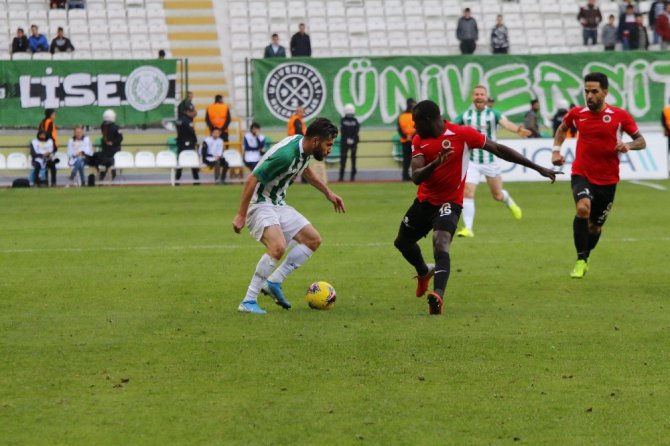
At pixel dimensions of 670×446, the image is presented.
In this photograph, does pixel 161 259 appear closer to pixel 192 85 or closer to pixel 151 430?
pixel 151 430

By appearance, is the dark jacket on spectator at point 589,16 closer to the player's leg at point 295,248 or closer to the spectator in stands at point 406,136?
the spectator in stands at point 406,136

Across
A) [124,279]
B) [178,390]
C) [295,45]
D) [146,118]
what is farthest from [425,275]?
[295,45]

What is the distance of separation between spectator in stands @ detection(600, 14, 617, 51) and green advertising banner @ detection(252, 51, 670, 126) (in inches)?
162

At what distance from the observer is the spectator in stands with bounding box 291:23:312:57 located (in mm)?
36344

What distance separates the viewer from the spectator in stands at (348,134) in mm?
32594

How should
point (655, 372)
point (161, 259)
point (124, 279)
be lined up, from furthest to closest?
1. point (161, 259)
2. point (124, 279)
3. point (655, 372)

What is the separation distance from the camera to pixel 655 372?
28.0 feet

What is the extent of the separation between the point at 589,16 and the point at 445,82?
756 centimetres

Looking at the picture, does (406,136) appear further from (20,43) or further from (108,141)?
(20,43)

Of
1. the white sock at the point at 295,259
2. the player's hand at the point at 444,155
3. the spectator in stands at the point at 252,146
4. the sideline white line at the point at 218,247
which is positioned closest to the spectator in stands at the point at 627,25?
the spectator in stands at the point at 252,146

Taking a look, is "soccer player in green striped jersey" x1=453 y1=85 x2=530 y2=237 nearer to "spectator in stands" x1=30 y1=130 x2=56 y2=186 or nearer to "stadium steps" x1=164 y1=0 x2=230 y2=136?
"spectator in stands" x1=30 y1=130 x2=56 y2=186

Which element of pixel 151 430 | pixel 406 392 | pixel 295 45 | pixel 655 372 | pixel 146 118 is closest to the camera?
pixel 151 430

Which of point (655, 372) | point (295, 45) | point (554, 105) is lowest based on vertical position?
point (655, 372)

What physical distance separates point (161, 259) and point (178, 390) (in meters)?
8.16
